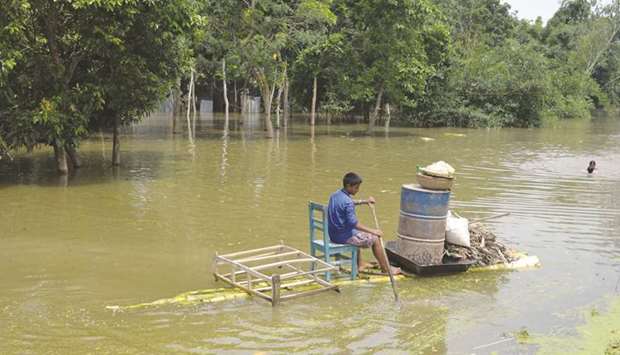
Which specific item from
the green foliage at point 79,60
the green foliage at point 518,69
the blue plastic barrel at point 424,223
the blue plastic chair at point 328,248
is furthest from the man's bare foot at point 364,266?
the green foliage at point 518,69

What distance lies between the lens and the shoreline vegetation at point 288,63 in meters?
14.0

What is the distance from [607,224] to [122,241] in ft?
27.8

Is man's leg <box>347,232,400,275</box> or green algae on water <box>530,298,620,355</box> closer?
green algae on water <box>530,298,620,355</box>

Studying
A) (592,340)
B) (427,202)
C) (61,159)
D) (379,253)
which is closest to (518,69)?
(61,159)

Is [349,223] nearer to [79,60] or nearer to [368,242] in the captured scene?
[368,242]

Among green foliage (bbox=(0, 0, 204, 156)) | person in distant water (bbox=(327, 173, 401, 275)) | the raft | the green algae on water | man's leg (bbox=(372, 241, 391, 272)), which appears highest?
green foliage (bbox=(0, 0, 204, 156))

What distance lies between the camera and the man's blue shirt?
7.30 meters

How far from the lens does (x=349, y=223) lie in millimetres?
7332

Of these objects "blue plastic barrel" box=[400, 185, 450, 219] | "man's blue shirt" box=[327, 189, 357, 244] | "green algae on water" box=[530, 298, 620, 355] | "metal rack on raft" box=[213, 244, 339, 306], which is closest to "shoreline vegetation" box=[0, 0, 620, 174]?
"metal rack on raft" box=[213, 244, 339, 306]

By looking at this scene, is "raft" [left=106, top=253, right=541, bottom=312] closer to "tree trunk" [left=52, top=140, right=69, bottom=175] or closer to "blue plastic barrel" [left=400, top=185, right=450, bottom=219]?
"blue plastic barrel" [left=400, top=185, right=450, bottom=219]

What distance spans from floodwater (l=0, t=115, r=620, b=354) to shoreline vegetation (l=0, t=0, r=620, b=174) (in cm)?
196

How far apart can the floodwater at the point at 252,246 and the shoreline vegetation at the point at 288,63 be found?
1.96 m

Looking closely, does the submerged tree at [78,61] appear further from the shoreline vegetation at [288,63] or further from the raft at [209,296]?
the raft at [209,296]

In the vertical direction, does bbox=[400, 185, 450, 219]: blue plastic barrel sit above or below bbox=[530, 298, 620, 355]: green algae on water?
above
